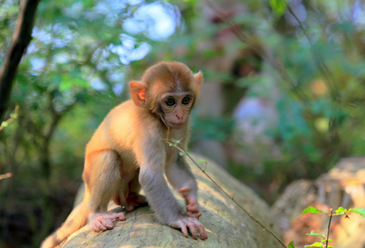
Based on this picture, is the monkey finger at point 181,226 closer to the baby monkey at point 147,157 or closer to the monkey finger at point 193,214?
the baby monkey at point 147,157

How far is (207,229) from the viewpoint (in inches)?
178

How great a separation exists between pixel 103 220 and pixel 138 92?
160cm

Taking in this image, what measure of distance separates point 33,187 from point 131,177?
19.1 feet

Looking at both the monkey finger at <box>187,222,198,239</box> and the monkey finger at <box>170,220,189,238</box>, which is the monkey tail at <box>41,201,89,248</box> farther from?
the monkey finger at <box>187,222,198,239</box>

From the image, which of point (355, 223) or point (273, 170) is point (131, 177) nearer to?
point (355, 223)

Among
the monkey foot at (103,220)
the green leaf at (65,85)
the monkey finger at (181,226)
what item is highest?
the green leaf at (65,85)

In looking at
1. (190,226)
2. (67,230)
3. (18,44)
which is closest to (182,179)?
(190,226)

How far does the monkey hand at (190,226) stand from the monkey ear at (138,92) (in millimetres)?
1507

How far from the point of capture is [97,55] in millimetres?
8008

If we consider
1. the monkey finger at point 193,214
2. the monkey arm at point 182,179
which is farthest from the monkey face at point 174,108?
the monkey finger at point 193,214

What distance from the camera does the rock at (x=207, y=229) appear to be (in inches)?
155

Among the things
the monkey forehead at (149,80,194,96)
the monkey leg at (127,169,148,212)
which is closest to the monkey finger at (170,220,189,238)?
the monkey leg at (127,169,148,212)

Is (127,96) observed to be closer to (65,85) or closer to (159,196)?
(65,85)

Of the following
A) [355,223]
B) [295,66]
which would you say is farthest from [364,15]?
[355,223]
